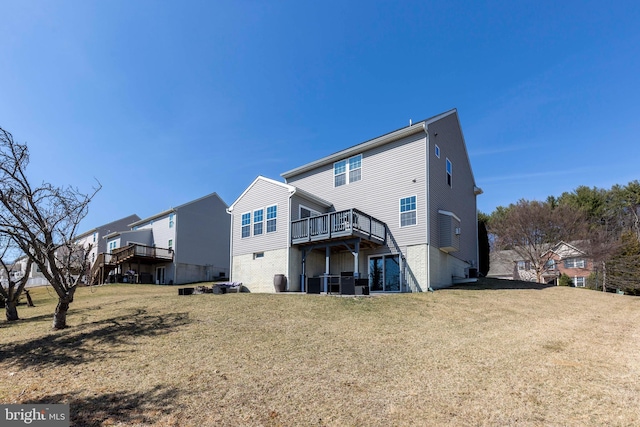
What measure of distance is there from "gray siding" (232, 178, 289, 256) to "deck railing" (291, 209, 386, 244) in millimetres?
813

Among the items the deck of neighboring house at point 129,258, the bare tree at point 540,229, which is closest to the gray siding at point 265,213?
the deck of neighboring house at point 129,258

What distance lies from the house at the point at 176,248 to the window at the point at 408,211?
1998 cm

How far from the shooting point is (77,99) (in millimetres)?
11352

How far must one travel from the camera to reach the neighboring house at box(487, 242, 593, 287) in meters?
31.9

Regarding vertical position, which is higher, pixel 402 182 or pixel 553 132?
pixel 553 132

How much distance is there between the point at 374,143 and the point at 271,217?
6443mm

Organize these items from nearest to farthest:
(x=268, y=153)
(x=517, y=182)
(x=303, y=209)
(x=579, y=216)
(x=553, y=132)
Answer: (x=303, y=209)
(x=553, y=132)
(x=268, y=153)
(x=579, y=216)
(x=517, y=182)

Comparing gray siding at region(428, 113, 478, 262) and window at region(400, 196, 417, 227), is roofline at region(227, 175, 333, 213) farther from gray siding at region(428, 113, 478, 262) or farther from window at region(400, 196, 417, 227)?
gray siding at region(428, 113, 478, 262)

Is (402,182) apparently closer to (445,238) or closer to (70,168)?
(445,238)

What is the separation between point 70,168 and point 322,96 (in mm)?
12396

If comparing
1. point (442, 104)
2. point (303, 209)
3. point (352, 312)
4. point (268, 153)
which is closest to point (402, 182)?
point (303, 209)

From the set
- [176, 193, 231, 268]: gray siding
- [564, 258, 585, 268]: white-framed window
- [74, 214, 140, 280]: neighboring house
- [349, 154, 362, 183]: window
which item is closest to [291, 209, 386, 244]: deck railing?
[349, 154, 362, 183]: window

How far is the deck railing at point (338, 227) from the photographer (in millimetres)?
14734

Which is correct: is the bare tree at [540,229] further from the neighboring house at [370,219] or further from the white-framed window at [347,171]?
the white-framed window at [347,171]
